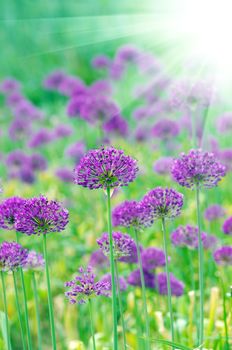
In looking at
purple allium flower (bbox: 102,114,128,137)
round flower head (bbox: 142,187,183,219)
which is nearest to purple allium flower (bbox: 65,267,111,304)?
round flower head (bbox: 142,187,183,219)

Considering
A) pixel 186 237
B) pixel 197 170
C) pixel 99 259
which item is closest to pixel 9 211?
pixel 197 170

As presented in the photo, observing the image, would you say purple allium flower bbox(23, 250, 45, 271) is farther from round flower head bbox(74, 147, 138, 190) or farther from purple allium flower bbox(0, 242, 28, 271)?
round flower head bbox(74, 147, 138, 190)

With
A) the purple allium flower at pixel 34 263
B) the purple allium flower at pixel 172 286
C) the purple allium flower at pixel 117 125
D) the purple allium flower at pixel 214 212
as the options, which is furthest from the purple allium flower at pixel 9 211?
the purple allium flower at pixel 117 125

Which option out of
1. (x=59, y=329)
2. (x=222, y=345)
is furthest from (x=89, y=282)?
(x=59, y=329)

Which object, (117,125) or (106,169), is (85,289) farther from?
(117,125)

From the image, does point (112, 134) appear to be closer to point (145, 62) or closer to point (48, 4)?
point (145, 62)

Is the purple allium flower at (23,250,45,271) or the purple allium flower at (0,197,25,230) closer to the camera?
the purple allium flower at (0,197,25,230)

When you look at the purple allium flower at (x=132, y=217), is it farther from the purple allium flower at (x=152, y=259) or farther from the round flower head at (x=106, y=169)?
the purple allium flower at (x=152, y=259)
